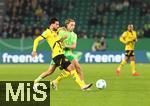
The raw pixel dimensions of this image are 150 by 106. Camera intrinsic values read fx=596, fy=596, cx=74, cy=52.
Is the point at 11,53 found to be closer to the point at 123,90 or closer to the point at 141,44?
the point at 141,44

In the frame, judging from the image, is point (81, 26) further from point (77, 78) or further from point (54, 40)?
point (77, 78)

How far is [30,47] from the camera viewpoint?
39.2 m

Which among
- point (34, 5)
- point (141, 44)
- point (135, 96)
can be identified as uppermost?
point (34, 5)

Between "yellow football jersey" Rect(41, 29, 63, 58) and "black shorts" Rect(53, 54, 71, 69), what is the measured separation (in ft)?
0.38

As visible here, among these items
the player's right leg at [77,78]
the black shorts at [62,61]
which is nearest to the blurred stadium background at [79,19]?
the black shorts at [62,61]

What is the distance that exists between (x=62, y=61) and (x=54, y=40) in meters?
0.71

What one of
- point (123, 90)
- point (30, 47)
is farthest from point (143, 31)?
point (123, 90)

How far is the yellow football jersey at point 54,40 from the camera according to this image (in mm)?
16938

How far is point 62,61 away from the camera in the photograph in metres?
16.8

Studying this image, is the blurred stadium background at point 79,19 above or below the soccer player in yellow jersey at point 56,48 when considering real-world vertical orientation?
above

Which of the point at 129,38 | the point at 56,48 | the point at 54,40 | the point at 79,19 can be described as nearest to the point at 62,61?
the point at 56,48

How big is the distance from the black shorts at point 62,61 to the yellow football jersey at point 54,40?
116 mm

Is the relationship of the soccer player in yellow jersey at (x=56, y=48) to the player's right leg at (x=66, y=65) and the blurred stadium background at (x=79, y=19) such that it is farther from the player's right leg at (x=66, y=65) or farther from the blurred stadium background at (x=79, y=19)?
the blurred stadium background at (x=79, y=19)

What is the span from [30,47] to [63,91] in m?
22.6
